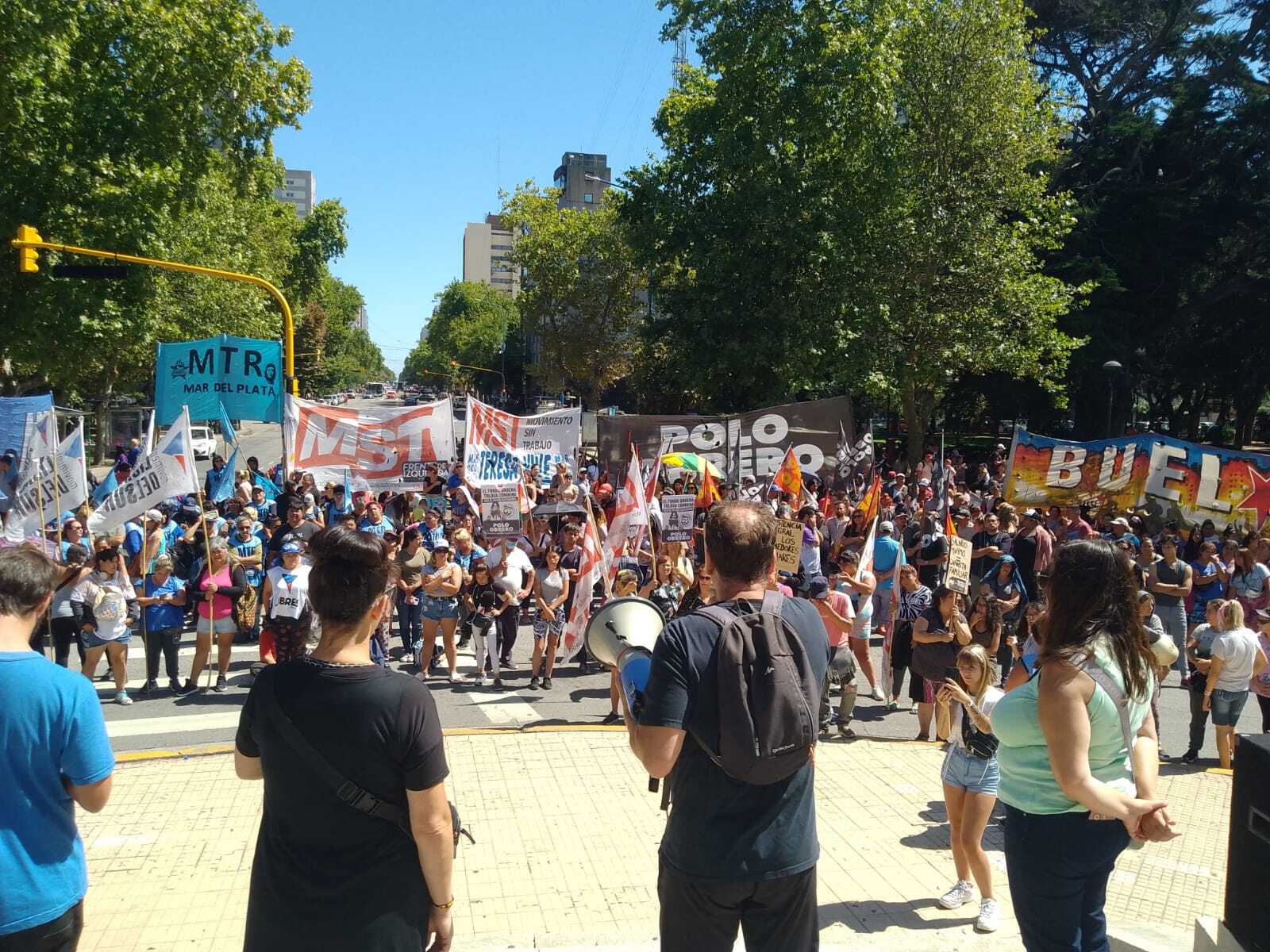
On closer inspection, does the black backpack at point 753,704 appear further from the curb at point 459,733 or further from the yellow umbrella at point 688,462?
the yellow umbrella at point 688,462

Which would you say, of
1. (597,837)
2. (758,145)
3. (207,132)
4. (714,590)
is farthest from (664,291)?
Result: (714,590)

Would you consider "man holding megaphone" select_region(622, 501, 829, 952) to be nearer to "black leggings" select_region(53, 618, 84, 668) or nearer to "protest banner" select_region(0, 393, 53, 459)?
"black leggings" select_region(53, 618, 84, 668)

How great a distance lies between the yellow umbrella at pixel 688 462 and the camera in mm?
15812

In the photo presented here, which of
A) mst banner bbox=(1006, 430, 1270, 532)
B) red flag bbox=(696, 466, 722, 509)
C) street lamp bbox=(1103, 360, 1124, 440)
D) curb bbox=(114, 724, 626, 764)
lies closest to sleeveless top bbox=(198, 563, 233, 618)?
curb bbox=(114, 724, 626, 764)

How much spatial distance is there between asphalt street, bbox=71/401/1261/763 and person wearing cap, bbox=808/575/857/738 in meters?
0.52

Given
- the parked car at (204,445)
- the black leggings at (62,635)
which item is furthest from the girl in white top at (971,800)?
the parked car at (204,445)

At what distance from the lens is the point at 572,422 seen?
1519 cm

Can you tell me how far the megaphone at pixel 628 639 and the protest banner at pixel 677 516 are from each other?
8.11 meters

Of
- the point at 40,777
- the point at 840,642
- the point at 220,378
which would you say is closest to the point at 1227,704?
the point at 840,642

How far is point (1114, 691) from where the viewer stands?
2807mm

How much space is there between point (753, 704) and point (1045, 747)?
1.03 metres

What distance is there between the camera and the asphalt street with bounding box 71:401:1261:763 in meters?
8.30

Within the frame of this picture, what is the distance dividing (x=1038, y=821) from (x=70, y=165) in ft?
73.5

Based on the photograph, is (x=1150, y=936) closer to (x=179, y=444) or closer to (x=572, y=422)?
(x=179, y=444)
